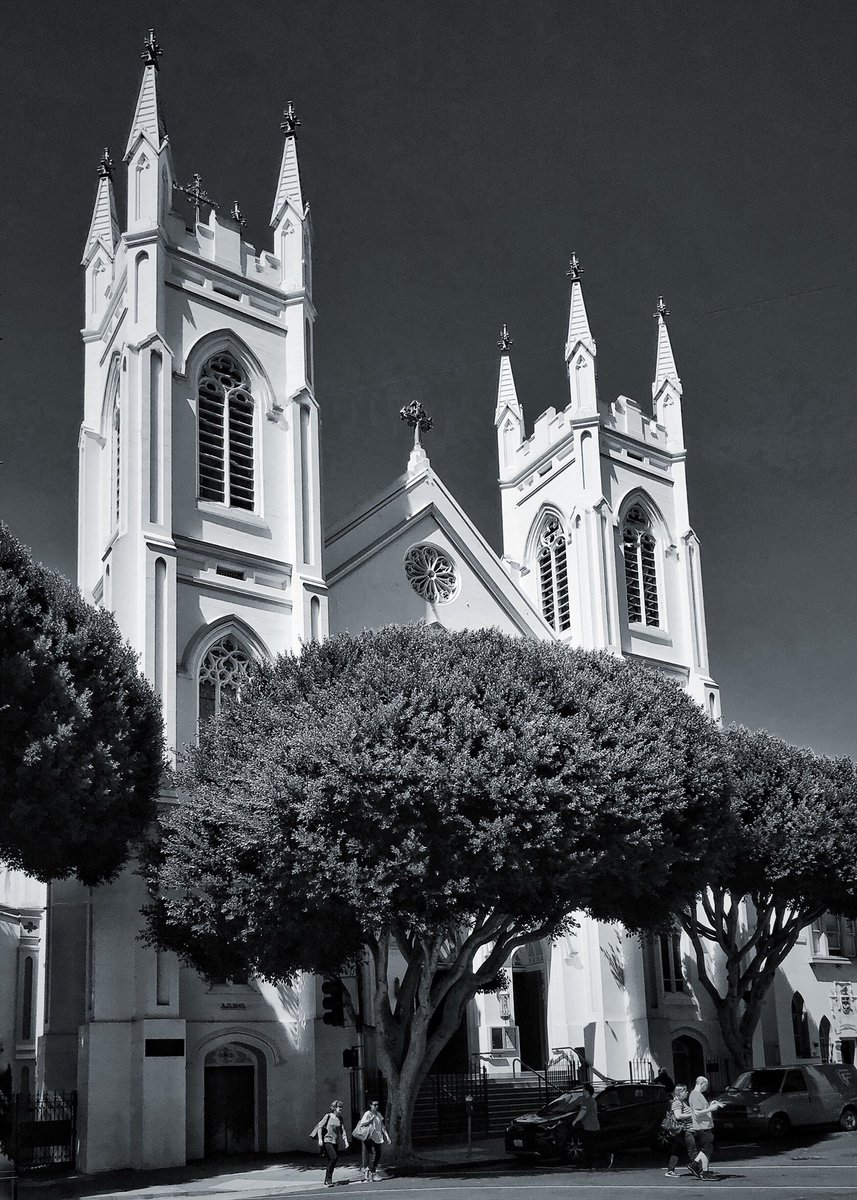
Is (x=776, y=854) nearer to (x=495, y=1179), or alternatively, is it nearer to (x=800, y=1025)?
(x=800, y=1025)

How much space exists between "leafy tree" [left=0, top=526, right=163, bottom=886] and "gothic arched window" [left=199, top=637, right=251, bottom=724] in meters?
5.75

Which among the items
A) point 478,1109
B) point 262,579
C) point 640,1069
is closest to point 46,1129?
point 478,1109

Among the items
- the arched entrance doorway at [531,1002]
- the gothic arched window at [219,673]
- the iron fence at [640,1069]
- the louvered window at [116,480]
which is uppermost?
the louvered window at [116,480]

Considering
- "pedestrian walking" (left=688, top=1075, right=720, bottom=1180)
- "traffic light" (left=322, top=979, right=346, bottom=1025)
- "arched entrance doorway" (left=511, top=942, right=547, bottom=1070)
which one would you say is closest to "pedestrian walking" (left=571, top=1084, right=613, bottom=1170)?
"pedestrian walking" (left=688, top=1075, right=720, bottom=1180)

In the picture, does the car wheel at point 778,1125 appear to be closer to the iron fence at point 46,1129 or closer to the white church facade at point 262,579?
the white church facade at point 262,579

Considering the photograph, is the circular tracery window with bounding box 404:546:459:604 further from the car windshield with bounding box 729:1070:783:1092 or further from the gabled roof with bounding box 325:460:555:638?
the car windshield with bounding box 729:1070:783:1092

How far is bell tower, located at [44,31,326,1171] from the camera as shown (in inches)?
1122

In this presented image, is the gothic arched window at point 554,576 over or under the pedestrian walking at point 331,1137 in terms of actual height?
Result: over

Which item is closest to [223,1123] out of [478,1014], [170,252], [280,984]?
[280,984]

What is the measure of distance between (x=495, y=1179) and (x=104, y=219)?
30686 millimetres

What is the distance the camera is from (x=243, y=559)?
3456 cm

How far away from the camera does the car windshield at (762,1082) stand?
94.6ft

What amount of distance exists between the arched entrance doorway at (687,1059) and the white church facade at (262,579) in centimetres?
9

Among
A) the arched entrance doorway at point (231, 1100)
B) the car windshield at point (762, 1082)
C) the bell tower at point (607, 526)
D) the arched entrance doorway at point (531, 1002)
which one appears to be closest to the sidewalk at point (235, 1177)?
the arched entrance doorway at point (231, 1100)
